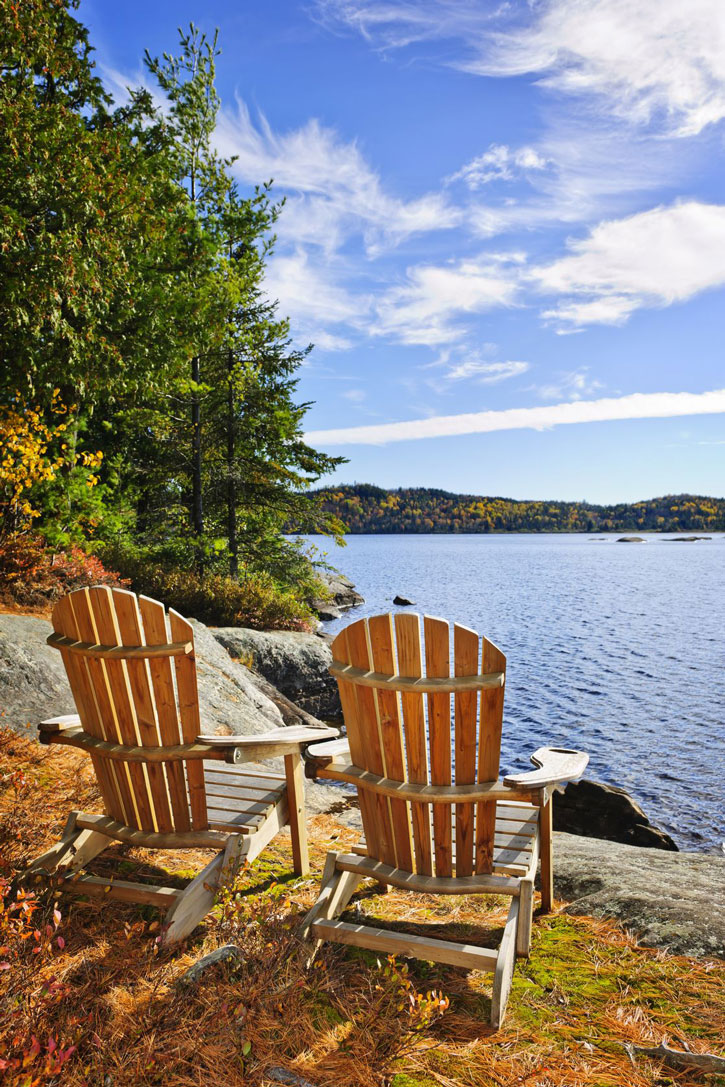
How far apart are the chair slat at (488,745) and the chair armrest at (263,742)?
2.14 feet

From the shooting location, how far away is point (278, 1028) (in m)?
2.27

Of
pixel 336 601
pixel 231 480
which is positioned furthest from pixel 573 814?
pixel 336 601

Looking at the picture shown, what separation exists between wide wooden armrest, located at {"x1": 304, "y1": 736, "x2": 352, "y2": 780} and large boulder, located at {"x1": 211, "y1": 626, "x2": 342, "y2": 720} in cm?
674

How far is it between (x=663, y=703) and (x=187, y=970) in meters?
13.1

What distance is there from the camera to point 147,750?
9.57 ft

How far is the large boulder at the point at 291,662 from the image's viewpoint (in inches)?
398

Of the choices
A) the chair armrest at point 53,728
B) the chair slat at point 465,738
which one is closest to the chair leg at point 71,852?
the chair armrest at point 53,728

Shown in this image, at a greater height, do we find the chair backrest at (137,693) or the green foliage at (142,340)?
the green foliage at (142,340)

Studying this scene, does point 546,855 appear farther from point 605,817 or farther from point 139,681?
point 605,817

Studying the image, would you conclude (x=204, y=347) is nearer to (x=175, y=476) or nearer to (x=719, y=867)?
(x=175, y=476)

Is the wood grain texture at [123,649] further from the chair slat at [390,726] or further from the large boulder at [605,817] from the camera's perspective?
the large boulder at [605,817]

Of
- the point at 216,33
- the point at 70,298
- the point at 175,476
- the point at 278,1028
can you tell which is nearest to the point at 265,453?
the point at 175,476

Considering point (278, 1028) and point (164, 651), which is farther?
point (164, 651)

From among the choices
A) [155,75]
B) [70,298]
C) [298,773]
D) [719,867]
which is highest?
[155,75]
